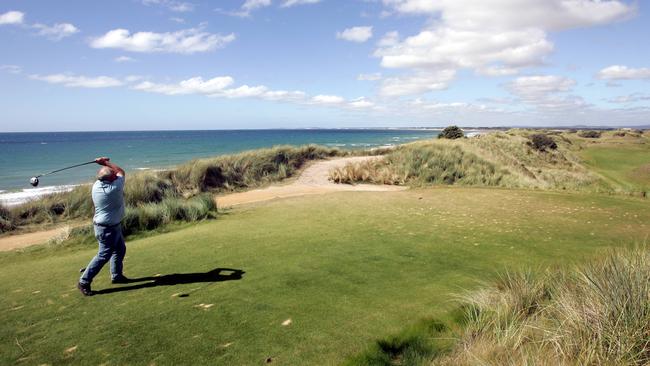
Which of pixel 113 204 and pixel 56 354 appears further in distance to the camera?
pixel 113 204

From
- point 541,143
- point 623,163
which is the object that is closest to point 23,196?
point 541,143

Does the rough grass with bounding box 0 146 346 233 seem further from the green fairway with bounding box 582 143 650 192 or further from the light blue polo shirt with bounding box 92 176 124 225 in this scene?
the green fairway with bounding box 582 143 650 192

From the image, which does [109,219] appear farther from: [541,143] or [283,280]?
→ [541,143]

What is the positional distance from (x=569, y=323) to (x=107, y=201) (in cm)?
627

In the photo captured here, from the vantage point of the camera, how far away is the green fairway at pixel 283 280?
4086mm

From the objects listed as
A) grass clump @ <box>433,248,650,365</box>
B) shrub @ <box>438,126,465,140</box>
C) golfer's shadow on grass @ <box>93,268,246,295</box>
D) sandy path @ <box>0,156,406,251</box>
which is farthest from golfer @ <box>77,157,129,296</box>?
shrub @ <box>438,126,465,140</box>

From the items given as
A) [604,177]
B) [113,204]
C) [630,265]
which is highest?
[113,204]

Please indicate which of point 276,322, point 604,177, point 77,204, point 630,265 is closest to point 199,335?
point 276,322

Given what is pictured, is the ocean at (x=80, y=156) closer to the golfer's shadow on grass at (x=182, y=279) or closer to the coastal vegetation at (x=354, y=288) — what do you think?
the coastal vegetation at (x=354, y=288)

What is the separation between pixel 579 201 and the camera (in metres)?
12.3

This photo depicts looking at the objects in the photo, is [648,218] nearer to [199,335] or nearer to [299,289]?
[299,289]

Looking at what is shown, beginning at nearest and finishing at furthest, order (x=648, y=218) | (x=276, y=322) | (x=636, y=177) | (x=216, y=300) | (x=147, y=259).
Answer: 1. (x=276, y=322)
2. (x=216, y=300)
3. (x=147, y=259)
4. (x=648, y=218)
5. (x=636, y=177)

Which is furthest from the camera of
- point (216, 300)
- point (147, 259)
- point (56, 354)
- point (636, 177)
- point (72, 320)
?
point (636, 177)

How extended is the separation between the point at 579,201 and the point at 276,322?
11.8m
